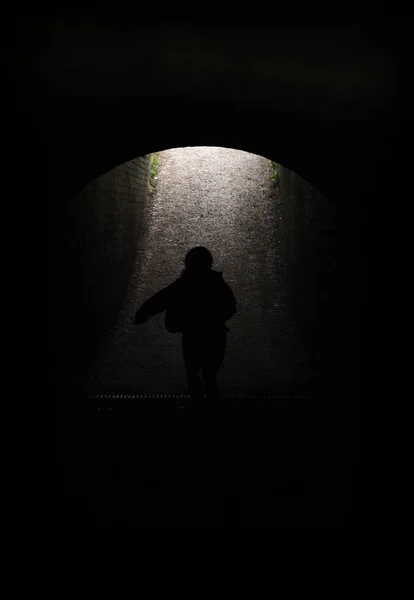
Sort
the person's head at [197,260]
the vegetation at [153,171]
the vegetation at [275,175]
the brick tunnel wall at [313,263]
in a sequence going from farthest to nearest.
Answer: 1. the vegetation at [153,171]
2. the vegetation at [275,175]
3. the brick tunnel wall at [313,263]
4. the person's head at [197,260]

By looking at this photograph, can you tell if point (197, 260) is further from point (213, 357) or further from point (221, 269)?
point (221, 269)

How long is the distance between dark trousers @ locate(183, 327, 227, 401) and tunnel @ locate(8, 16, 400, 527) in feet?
1.17

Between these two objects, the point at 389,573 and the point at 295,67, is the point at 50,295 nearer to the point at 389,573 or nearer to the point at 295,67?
the point at 295,67

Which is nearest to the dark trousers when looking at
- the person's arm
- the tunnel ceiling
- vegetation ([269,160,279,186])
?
the person's arm

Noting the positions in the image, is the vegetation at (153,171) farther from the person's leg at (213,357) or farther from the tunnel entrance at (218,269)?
the person's leg at (213,357)

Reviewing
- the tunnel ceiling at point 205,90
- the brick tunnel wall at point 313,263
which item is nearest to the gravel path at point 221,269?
the brick tunnel wall at point 313,263

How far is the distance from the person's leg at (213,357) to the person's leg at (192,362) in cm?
8

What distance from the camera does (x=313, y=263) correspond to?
19.0 ft

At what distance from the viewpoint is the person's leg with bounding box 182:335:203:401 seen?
13.1 feet

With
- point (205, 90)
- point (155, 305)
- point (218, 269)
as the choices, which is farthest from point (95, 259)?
point (205, 90)

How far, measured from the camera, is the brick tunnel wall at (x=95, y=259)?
4.54 metres

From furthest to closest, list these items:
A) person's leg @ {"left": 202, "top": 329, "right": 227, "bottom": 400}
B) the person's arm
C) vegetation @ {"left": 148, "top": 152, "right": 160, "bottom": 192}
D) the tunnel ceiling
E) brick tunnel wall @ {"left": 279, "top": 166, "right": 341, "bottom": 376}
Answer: vegetation @ {"left": 148, "top": 152, "right": 160, "bottom": 192} < brick tunnel wall @ {"left": 279, "top": 166, "right": 341, "bottom": 376} < person's leg @ {"left": 202, "top": 329, "right": 227, "bottom": 400} < the person's arm < the tunnel ceiling

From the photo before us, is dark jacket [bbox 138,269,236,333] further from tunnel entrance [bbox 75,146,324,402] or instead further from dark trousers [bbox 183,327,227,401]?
tunnel entrance [bbox 75,146,324,402]

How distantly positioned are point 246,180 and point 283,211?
219 cm
